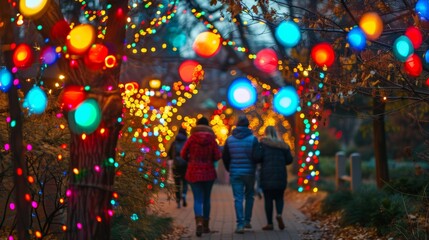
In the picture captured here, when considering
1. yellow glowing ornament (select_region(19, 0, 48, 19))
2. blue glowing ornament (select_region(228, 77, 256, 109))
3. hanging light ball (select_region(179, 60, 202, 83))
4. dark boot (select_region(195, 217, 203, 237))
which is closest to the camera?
yellow glowing ornament (select_region(19, 0, 48, 19))

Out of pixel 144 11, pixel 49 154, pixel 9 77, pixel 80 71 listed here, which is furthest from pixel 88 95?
pixel 144 11

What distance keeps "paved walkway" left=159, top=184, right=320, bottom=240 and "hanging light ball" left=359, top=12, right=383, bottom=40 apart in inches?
143

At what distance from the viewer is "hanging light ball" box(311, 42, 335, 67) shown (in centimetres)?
886

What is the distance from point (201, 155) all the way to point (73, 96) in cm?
552

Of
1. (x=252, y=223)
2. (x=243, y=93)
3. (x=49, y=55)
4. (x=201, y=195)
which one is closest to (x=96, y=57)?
(x=49, y=55)

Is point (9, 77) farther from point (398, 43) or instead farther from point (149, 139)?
point (149, 139)

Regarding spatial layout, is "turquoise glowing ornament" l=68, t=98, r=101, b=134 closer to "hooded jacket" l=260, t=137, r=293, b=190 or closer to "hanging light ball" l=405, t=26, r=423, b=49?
"hanging light ball" l=405, t=26, r=423, b=49

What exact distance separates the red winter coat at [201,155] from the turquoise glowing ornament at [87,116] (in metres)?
5.42

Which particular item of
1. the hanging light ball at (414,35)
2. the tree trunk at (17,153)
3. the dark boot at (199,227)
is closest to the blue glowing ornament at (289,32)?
the hanging light ball at (414,35)

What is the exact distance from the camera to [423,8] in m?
6.88

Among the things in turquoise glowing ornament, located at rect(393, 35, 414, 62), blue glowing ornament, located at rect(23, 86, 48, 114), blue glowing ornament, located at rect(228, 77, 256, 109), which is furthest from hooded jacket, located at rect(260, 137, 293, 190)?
blue glowing ornament, located at rect(228, 77, 256, 109)

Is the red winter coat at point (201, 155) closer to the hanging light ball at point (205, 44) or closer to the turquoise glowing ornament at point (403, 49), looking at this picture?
the hanging light ball at point (205, 44)

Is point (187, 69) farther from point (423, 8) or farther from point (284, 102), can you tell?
point (423, 8)

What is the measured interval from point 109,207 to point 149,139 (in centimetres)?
466
